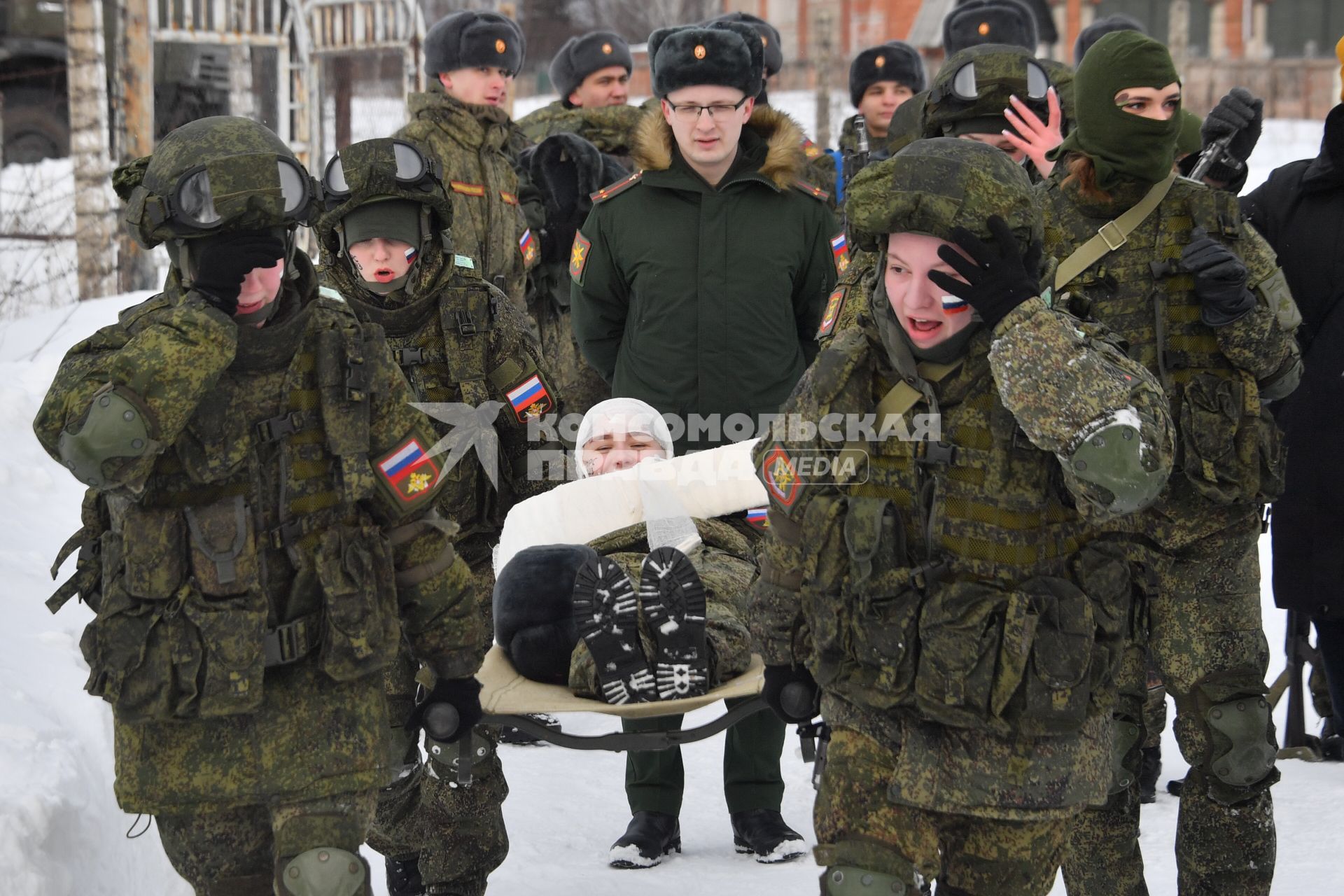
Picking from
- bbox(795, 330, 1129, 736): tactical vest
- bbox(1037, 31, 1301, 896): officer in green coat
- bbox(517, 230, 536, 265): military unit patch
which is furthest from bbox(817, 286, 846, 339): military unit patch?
bbox(517, 230, 536, 265): military unit patch

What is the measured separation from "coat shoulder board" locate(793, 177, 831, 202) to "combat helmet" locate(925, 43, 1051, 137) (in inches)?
24.4

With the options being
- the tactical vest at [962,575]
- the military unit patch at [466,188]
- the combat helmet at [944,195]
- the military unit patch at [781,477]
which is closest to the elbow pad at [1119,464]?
the tactical vest at [962,575]

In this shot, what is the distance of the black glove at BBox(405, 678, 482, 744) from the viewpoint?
12.2 ft

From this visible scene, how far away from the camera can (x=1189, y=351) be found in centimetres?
425

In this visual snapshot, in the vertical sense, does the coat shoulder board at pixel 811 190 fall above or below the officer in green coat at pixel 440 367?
above

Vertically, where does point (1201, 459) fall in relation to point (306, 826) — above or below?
above

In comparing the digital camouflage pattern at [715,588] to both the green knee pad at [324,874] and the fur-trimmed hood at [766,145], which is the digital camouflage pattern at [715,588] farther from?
the green knee pad at [324,874]

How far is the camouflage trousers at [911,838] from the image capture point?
3.23 metres

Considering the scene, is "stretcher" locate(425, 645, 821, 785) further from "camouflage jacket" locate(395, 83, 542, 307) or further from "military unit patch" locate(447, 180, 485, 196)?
"military unit patch" locate(447, 180, 485, 196)

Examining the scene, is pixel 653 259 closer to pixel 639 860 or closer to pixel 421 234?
pixel 421 234

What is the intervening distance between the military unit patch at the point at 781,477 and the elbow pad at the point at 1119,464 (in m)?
0.67

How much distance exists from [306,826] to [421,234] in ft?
6.62

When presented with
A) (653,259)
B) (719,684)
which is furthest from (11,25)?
(719,684)

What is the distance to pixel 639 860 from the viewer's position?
5.07 metres
